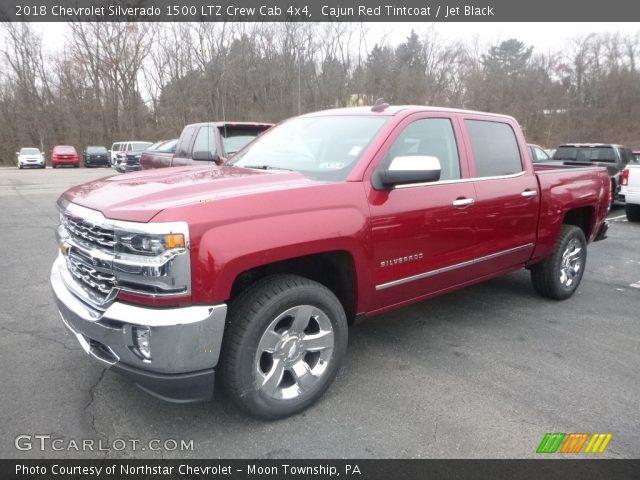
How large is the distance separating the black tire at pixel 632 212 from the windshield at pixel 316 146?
373 inches

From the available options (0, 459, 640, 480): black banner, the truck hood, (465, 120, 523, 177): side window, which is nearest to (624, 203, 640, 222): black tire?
(465, 120, 523, 177): side window

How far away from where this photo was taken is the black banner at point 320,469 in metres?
2.39

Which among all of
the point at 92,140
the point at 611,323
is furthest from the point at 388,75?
the point at 611,323

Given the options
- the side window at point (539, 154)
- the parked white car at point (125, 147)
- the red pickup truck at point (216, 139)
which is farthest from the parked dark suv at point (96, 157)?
the side window at point (539, 154)

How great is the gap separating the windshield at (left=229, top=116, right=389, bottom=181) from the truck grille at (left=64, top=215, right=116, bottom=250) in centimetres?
134

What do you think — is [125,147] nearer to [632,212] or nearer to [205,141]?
[205,141]

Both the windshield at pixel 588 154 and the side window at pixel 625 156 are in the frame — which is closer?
the windshield at pixel 588 154

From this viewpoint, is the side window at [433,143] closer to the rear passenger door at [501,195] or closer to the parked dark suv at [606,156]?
the rear passenger door at [501,195]

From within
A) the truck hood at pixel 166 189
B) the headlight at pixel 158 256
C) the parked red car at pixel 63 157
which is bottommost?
the headlight at pixel 158 256

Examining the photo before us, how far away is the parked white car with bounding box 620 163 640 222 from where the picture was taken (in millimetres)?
10195

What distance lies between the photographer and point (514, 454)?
2.56m

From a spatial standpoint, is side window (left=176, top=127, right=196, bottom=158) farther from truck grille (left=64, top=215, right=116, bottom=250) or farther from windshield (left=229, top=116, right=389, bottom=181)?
truck grille (left=64, top=215, right=116, bottom=250)

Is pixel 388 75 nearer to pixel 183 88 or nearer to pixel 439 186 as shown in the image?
pixel 183 88

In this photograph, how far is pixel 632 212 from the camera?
1064 centimetres
